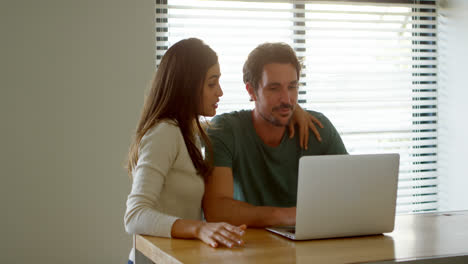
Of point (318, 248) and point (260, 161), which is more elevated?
point (260, 161)

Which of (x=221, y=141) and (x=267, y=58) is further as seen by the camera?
(x=267, y=58)

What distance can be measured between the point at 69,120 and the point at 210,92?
1.31 meters

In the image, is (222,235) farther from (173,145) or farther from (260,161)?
(260,161)

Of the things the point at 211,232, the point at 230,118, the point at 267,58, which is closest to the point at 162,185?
the point at 211,232

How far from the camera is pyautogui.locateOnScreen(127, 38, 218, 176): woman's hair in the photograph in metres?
1.71

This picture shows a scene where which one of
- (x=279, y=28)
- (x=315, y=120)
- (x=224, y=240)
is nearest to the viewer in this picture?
(x=224, y=240)

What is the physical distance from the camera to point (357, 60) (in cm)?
362

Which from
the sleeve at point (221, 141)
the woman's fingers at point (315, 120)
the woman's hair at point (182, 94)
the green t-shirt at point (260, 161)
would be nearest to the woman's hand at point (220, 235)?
the woman's hair at point (182, 94)

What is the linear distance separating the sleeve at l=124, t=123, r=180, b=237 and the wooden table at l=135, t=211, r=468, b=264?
38mm

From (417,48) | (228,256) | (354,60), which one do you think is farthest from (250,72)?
(417,48)

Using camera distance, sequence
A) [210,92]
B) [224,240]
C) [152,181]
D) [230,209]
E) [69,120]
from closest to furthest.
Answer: [224,240] → [152,181] → [230,209] → [210,92] → [69,120]

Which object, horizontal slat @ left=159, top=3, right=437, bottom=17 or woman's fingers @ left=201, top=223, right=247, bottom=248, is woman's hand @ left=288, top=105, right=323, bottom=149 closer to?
woman's fingers @ left=201, top=223, right=247, bottom=248

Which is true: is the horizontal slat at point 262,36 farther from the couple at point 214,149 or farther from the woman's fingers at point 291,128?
the woman's fingers at point 291,128

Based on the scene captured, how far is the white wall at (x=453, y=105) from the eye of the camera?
3.56 meters
